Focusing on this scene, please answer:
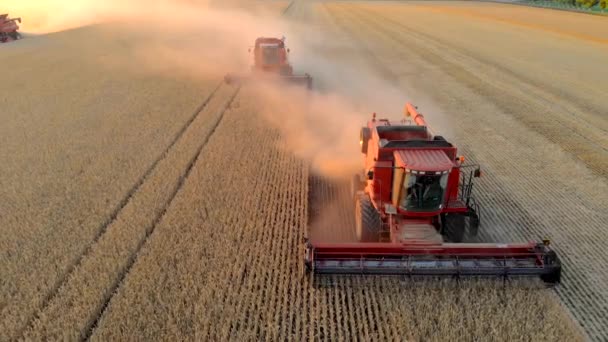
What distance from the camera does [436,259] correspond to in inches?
260

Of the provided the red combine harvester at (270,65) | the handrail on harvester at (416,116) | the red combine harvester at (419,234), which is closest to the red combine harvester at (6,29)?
the red combine harvester at (270,65)

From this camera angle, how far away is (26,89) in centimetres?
1784

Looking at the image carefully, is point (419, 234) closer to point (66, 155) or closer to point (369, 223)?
point (369, 223)

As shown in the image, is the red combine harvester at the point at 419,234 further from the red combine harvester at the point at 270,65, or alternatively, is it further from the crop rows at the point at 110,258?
the red combine harvester at the point at 270,65

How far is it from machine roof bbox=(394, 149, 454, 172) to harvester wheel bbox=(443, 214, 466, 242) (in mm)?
894

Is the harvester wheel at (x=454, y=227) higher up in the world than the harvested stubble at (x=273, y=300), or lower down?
higher up

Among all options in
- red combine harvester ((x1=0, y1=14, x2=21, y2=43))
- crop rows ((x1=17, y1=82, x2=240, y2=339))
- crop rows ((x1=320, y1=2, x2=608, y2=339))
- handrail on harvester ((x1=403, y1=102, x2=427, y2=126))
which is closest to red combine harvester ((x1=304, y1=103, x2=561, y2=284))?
crop rows ((x1=320, y1=2, x2=608, y2=339))

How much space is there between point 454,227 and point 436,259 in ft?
3.09

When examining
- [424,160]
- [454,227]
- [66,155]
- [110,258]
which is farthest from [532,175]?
[66,155]

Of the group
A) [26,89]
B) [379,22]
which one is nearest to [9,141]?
[26,89]

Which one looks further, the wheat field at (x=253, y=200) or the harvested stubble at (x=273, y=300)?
the wheat field at (x=253, y=200)

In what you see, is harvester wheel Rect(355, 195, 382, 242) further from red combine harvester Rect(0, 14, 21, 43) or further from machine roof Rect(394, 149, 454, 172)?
red combine harvester Rect(0, 14, 21, 43)

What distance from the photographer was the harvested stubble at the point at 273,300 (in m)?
5.82

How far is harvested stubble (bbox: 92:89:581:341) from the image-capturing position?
19.1 feet
